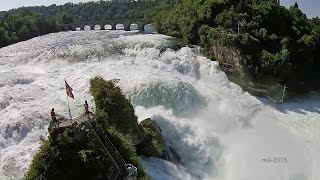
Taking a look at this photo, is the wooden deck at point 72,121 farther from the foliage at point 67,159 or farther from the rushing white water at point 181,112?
the rushing white water at point 181,112

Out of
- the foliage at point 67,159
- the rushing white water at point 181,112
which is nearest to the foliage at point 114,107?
the rushing white water at point 181,112

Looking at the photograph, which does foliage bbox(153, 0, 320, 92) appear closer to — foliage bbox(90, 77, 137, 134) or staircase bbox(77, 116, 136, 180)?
foliage bbox(90, 77, 137, 134)

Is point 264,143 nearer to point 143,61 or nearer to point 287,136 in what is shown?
point 287,136

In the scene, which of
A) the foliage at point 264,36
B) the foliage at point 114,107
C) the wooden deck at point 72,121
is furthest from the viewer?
the foliage at point 264,36

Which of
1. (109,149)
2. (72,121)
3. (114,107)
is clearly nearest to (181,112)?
(114,107)

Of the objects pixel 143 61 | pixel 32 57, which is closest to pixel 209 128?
pixel 143 61

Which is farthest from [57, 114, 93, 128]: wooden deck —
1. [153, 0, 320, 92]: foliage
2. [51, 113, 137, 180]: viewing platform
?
[153, 0, 320, 92]: foliage
